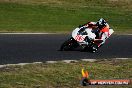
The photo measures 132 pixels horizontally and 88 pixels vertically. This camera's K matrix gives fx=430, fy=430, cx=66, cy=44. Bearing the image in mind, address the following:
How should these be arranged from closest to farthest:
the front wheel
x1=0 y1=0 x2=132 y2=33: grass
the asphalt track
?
the asphalt track
the front wheel
x1=0 y1=0 x2=132 y2=33: grass

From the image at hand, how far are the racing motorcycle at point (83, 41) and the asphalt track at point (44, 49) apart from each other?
0.33m

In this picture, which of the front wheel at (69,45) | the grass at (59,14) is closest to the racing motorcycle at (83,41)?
the front wheel at (69,45)

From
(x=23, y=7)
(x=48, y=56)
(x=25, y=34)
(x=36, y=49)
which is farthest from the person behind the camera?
(x=23, y=7)

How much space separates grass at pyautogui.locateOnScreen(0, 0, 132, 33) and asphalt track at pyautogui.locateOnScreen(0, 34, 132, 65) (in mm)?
4135

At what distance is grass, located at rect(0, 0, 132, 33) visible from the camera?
29109 millimetres

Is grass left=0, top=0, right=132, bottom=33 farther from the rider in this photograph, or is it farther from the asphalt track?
the rider

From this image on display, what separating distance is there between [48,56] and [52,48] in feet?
6.85

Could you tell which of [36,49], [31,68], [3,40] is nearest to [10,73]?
[31,68]

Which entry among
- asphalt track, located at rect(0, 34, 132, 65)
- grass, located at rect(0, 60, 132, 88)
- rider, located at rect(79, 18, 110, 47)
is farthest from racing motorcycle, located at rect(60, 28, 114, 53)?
grass, located at rect(0, 60, 132, 88)

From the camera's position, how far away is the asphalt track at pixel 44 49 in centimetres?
1692

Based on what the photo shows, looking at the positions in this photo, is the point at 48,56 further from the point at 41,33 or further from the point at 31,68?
the point at 41,33

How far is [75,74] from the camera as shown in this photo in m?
13.5

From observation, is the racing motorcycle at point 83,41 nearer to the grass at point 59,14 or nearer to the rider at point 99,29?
the rider at point 99,29

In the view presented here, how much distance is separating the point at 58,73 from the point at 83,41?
540 centimetres
